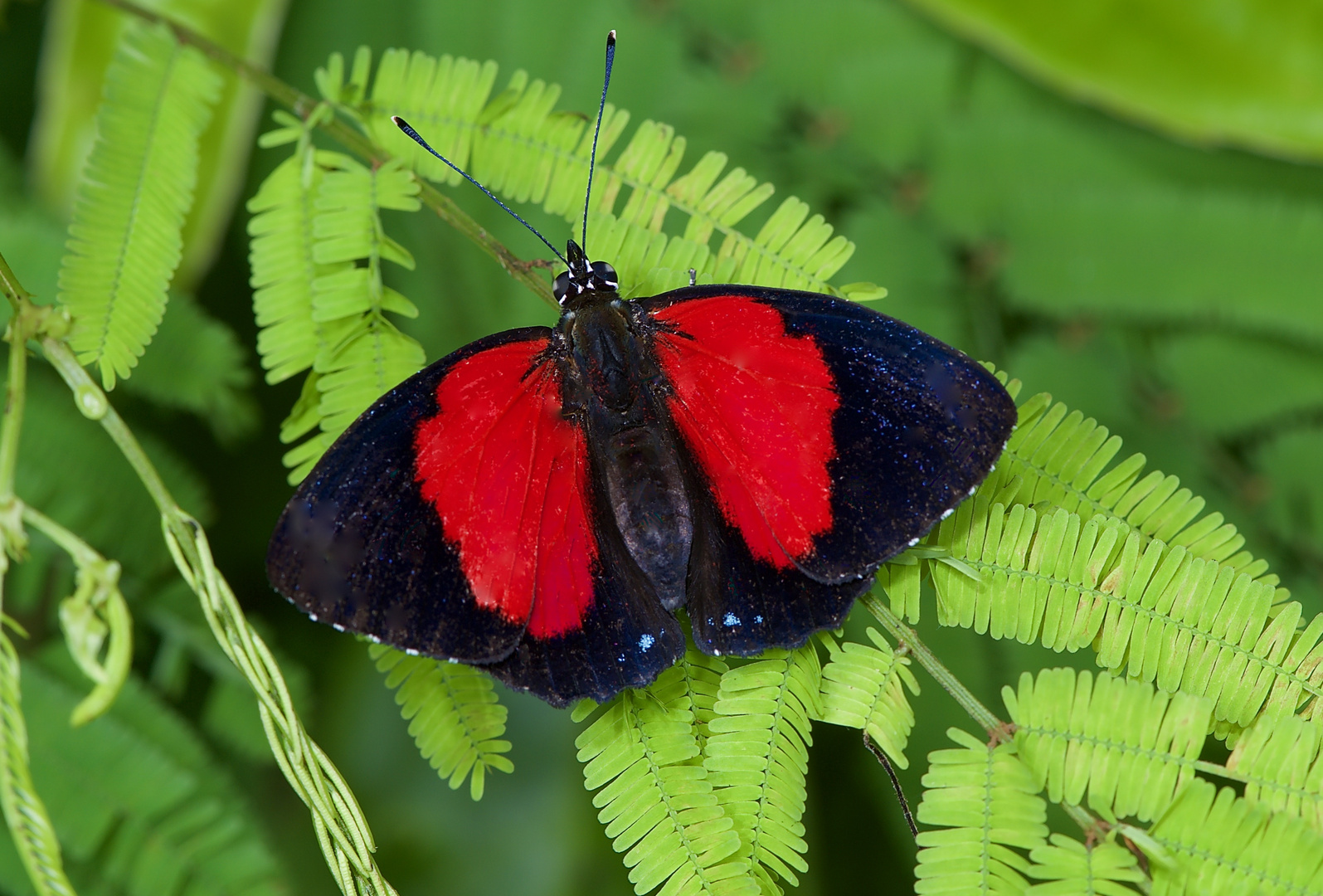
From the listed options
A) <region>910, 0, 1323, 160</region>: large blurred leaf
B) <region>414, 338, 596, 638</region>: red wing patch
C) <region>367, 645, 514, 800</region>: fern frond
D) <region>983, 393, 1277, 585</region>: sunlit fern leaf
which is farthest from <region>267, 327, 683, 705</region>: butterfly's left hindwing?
<region>910, 0, 1323, 160</region>: large blurred leaf

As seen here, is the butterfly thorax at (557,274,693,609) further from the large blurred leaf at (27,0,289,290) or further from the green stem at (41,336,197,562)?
the large blurred leaf at (27,0,289,290)

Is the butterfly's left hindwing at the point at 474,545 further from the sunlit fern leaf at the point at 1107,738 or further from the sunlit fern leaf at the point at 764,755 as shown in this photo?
the sunlit fern leaf at the point at 1107,738

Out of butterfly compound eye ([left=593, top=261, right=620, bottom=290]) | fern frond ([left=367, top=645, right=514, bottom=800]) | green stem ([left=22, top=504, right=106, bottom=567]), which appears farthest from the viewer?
butterfly compound eye ([left=593, top=261, right=620, bottom=290])

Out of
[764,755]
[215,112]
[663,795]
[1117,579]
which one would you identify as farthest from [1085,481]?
[215,112]

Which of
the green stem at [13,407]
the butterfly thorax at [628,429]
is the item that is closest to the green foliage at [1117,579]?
the butterfly thorax at [628,429]

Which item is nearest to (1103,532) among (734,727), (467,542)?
(734,727)

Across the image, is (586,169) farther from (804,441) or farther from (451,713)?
(451,713)
